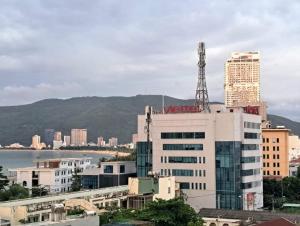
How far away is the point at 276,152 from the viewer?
90875 millimetres

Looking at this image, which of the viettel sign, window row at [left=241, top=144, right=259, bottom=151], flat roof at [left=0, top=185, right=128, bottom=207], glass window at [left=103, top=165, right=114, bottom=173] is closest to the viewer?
flat roof at [left=0, top=185, right=128, bottom=207]

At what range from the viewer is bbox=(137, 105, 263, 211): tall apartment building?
55.6 meters

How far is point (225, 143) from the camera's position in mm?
55750

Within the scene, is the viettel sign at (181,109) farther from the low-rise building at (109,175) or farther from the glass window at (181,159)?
the low-rise building at (109,175)

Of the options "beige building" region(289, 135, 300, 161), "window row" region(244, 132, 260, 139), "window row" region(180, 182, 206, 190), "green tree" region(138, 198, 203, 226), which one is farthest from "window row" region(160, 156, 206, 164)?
"beige building" region(289, 135, 300, 161)

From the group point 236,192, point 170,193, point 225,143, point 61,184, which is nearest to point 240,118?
point 225,143

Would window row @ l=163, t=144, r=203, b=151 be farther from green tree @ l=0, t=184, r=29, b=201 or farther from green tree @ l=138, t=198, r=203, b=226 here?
green tree @ l=138, t=198, r=203, b=226

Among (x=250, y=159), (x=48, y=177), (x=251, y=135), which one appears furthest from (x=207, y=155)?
(x=48, y=177)

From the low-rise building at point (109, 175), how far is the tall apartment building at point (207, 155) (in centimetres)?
276

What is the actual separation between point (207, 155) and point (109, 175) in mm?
11763

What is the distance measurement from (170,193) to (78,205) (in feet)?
44.9

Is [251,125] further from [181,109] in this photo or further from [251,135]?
[181,109]

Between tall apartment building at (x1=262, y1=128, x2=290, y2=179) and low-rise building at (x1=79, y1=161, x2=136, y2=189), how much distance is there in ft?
120

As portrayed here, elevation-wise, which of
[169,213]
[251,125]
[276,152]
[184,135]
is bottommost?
[169,213]
